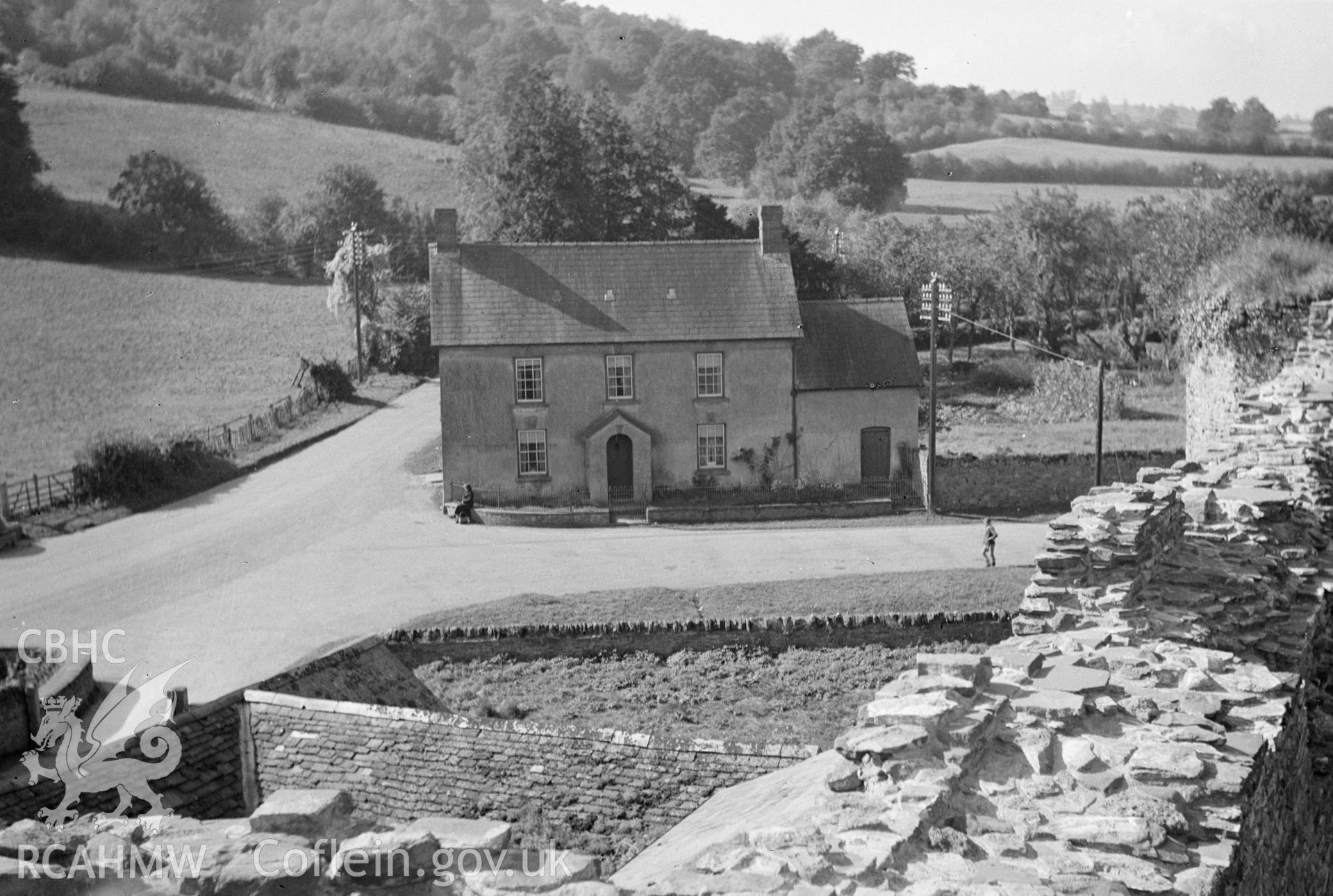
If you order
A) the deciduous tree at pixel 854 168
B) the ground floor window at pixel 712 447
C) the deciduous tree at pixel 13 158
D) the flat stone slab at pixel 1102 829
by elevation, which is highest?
the deciduous tree at pixel 854 168

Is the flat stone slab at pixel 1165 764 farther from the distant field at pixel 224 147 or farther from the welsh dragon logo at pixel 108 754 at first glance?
the distant field at pixel 224 147

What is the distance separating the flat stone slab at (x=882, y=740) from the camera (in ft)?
25.3

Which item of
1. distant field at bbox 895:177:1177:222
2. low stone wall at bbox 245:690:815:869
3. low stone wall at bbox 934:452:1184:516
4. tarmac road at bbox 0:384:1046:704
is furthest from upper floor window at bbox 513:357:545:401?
distant field at bbox 895:177:1177:222

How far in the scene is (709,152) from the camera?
12069cm

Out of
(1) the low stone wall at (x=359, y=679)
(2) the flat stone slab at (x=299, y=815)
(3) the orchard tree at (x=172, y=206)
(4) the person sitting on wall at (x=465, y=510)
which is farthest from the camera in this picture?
(3) the orchard tree at (x=172, y=206)

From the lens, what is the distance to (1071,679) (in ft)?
29.9

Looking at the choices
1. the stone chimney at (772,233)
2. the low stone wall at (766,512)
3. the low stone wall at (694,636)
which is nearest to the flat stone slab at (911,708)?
the low stone wall at (694,636)

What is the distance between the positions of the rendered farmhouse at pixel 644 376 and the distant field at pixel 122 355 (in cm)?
937

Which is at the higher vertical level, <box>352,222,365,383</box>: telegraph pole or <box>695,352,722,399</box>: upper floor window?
<box>352,222,365,383</box>: telegraph pole

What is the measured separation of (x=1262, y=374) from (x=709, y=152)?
95.7 metres

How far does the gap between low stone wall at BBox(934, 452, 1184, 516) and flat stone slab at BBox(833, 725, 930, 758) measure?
27.5m

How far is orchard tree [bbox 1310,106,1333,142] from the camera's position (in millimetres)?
71562

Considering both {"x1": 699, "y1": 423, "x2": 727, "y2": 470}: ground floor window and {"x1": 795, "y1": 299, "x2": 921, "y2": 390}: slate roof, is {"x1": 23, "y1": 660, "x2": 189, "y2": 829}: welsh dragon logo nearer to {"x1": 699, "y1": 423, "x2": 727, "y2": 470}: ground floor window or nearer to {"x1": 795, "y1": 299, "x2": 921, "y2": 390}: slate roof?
{"x1": 699, "y1": 423, "x2": 727, "y2": 470}: ground floor window

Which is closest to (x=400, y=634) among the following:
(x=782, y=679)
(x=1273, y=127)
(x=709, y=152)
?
(x=782, y=679)
